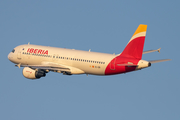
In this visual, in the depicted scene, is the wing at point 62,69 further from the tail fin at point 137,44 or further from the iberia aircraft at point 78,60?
the tail fin at point 137,44

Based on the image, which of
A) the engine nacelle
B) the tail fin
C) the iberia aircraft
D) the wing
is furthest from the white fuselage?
the tail fin

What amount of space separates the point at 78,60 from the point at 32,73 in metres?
9.55

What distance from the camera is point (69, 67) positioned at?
280 ft

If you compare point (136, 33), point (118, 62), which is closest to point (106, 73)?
point (118, 62)

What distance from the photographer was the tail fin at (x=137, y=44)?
8112 cm

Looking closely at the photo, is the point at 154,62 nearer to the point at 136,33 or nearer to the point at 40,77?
the point at 136,33

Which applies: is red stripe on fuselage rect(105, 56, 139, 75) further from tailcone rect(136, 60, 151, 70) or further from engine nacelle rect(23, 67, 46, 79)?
engine nacelle rect(23, 67, 46, 79)

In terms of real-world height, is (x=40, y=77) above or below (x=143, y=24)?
below

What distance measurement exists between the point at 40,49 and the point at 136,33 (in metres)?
19.7

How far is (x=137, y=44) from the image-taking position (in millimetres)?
81375

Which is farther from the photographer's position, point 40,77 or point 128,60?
point 40,77

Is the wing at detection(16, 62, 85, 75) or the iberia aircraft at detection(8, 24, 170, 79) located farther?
the wing at detection(16, 62, 85, 75)

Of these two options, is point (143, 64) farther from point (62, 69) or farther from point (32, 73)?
point (32, 73)

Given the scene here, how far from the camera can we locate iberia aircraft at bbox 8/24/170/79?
81.3 meters
